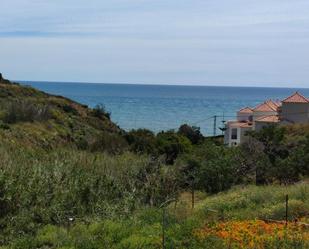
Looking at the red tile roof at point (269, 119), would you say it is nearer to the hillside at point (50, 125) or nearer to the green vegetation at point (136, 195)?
the hillside at point (50, 125)

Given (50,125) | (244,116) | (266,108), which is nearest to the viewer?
(50,125)

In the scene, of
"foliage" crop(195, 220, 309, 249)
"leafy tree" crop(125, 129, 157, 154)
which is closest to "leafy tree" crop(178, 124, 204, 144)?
"leafy tree" crop(125, 129, 157, 154)

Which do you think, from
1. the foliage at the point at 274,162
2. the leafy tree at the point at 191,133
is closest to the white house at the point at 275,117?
the leafy tree at the point at 191,133

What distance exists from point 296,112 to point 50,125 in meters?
18.6

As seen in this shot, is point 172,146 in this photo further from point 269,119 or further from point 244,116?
point 244,116

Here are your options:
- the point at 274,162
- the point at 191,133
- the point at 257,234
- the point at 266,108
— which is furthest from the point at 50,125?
the point at 257,234

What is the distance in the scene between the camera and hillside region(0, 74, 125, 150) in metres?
33.7

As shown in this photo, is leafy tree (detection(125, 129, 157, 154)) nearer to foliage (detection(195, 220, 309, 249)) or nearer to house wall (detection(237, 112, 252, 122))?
house wall (detection(237, 112, 252, 122))

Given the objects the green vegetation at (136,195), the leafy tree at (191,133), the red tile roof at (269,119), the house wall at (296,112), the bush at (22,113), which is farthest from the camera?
the red tile roof at (269,119)

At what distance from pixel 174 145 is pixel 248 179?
42.4ft

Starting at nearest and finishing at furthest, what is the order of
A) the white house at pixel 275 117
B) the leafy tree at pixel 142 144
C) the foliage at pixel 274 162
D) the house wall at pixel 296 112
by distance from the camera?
the foliage at pixel 274 162, the leafy tree at pixel 142 144, the white house at pixel 275 117, the house wall at pixel 296 112

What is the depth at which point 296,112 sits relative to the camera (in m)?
41.2

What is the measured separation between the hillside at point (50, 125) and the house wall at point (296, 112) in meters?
12.2

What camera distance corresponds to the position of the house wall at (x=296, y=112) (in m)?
41.0
